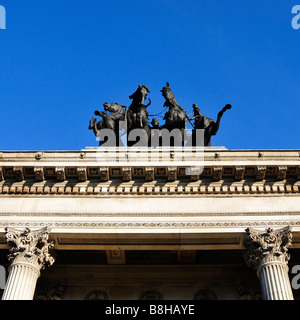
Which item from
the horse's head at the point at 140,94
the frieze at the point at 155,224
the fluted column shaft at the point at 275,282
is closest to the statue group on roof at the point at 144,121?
the horse's head at the point at 140,94

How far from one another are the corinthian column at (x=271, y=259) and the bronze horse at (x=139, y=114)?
6.56 metres

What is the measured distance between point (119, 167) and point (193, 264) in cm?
458

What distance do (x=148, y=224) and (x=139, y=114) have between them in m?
6.18

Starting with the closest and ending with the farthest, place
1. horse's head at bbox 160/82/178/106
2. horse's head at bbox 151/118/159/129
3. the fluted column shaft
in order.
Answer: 1. the fluted column shaft
2. horse's head at bbox 151/118/159/129
3. horse's head at bbox 160/82/178/106

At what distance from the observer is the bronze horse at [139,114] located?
21.5 metres

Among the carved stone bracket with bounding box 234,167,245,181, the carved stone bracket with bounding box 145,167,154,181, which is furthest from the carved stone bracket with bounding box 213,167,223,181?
the carved stone bracket with bounding box 145,167,154,181

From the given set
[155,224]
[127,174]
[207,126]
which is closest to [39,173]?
[127,174]

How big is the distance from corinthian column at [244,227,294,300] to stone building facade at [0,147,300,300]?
31 millimetres

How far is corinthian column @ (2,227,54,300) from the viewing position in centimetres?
1520

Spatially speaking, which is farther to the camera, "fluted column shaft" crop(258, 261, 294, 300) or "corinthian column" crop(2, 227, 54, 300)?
"corinthian column" crop(2, 227, 54, 300)

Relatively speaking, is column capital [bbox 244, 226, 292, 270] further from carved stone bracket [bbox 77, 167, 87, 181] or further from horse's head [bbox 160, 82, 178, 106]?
horse's head [bbox 160, 82, 178, 106]

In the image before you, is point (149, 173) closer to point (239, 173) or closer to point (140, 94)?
point (239, 173)

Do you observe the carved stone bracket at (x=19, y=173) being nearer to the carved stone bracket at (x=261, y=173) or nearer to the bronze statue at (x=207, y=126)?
the bronze statue at (x=207, y=126)
